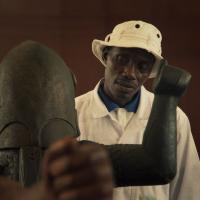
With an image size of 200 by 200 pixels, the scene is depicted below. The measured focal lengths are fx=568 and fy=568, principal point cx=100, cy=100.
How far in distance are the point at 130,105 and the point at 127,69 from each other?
0.19m

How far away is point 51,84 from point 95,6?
137 centimetres

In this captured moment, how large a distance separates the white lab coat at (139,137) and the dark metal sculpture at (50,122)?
0.72 meters

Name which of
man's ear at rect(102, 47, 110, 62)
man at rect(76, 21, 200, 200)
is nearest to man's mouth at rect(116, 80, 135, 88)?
man at rect(76, 21, 200, 200)

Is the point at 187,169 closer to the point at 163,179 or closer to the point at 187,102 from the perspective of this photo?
the point at 187,102

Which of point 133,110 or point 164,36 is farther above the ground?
point 164,36

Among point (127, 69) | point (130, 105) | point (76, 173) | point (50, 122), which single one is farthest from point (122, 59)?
point (76, 173)

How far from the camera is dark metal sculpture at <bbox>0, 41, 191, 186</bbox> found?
0.77m

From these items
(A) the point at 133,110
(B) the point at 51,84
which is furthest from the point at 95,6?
(B) the point at 51,84

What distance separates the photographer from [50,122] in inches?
31.0

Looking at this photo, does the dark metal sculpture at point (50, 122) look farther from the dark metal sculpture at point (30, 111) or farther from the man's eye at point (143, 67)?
the man's eye at point (143, 67)

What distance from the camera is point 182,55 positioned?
7.10 feet

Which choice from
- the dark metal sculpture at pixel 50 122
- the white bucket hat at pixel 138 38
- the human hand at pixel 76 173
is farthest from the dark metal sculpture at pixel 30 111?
the white bucket hat at pixel 138 38

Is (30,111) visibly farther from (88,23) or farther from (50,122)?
Result: (88,23)

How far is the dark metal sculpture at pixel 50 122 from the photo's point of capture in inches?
30.5
